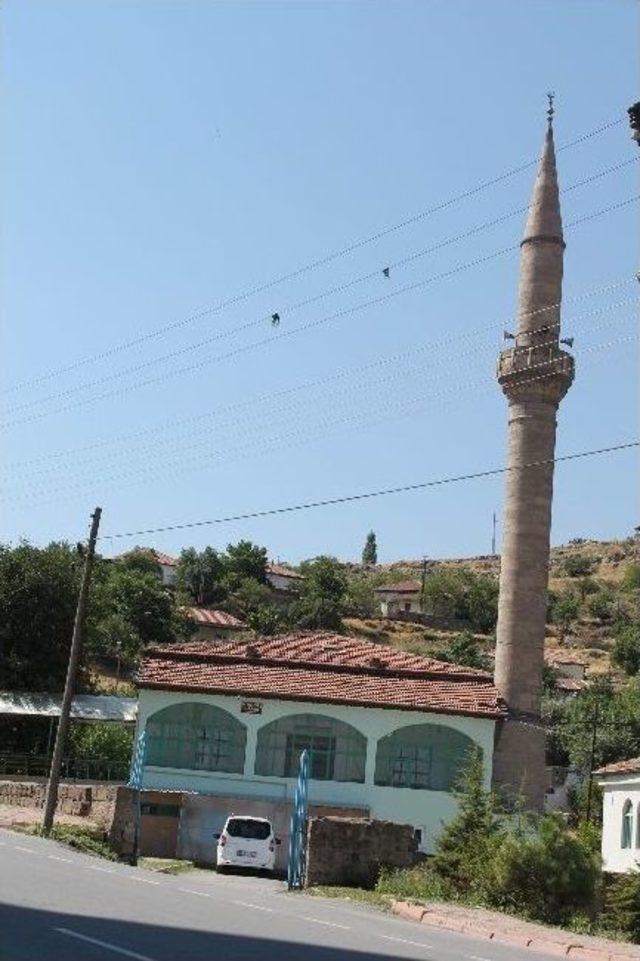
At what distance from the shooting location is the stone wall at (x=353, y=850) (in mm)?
22141

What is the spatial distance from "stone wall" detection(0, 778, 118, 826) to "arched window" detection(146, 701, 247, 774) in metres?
3.98

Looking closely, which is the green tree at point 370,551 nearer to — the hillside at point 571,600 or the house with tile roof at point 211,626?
the hillside at point 571,600

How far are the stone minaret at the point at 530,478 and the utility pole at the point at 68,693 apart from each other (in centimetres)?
1445

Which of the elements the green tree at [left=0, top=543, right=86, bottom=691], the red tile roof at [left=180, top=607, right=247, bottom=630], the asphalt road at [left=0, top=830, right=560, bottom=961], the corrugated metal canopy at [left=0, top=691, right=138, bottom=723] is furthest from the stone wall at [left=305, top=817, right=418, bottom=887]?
the red tile roof at [left=180, top=607, right=247, bottom=630]

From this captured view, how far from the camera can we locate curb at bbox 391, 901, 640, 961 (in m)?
14.8

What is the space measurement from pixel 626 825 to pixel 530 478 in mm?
11704

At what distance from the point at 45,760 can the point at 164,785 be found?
9786 millimetres

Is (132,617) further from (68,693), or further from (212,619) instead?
(68,693)

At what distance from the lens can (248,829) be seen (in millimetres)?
28094

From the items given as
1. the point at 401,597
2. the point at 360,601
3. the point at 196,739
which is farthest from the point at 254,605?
the point at 196,739

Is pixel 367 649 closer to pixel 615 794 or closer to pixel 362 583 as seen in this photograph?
pixel 615 794

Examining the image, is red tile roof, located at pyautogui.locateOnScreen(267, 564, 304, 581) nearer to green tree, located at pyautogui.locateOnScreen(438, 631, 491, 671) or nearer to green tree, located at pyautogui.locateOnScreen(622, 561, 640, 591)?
green tree, located at pyautogui.locateOnScreen(622, 561, 640, 591)

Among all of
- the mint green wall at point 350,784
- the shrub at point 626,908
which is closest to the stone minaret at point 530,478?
the mint green wall at point 350,784

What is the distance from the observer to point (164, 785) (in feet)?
120
